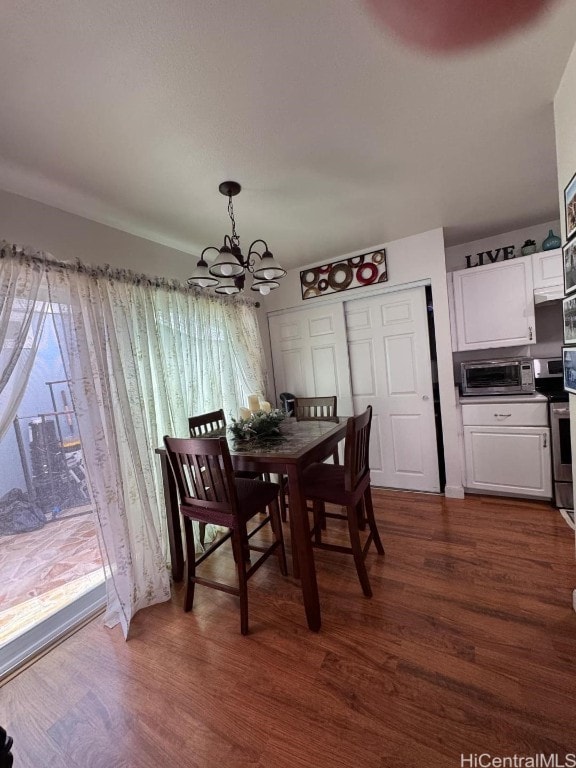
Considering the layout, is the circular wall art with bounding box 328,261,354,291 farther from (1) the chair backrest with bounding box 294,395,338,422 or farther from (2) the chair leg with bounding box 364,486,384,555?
(2) the chair leg with bounding box 364,486,384,555

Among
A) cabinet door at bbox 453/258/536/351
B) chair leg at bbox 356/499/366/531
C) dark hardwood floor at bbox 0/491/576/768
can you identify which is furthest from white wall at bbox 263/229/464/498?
chair leg at bbox 356/499/366/531

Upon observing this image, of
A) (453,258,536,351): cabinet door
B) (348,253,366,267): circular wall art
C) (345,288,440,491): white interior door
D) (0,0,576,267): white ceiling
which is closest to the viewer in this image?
(0,0,576,267): white ceiling

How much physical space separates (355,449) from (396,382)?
1570 millimetres

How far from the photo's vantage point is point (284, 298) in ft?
11.4

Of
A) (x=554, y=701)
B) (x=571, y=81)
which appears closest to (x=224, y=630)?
(x=554, y=701)

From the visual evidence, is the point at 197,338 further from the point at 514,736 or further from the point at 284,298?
the point at 514,736

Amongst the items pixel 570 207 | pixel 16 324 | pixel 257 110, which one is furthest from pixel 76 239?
pixel 570 207

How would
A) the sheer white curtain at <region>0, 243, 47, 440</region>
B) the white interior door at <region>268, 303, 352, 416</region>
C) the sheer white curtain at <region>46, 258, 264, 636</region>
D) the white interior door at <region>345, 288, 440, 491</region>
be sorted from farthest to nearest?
the white interior door at <region>268, 303, 352, 416</region>, the white interior door at <region>345, 288, 440, 491</region>, the sheer white curtain at <region>46, 258, 264, 636</region>, the sheer white curtain at <region>0, 243, 47, 440</region>

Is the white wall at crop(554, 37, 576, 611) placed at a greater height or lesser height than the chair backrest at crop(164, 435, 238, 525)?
greater

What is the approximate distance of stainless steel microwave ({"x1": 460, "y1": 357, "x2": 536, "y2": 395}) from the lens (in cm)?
264

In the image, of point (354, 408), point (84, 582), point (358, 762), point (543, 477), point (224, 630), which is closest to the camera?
point (358, 762)

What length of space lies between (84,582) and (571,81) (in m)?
3.57

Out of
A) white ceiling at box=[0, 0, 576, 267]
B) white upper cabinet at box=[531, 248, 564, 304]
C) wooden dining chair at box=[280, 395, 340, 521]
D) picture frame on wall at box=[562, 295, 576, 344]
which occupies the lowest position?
wooden dining chair at box=[280, 395, 340, 521]

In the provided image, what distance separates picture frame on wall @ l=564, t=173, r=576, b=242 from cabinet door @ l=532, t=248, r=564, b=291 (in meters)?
1.39
